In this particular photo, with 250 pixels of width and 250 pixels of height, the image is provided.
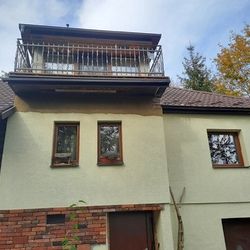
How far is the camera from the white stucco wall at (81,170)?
17.3ft

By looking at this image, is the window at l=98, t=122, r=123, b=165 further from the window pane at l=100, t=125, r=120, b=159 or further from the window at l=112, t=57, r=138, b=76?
the window at l=112, t=57, r=138, b=76

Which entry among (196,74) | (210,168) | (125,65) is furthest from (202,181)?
(196,74)

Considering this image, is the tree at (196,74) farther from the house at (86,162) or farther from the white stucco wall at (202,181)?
the house at (86,162)

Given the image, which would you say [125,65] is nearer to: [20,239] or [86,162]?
[86,162]

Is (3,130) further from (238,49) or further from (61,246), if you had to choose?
(238,49)

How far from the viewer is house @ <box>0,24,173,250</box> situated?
5141mm

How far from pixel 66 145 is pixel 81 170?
0.84 m

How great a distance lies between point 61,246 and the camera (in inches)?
195

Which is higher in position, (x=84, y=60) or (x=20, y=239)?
(x=84, y=60)

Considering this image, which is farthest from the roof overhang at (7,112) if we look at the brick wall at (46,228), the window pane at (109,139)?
the window pane at (109,139)

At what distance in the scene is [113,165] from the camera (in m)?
5.71

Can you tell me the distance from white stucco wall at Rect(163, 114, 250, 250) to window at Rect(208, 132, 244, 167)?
0.66ft

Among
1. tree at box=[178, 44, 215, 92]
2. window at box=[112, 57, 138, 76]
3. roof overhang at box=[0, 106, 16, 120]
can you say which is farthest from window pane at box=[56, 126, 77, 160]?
tree at box=[178, 44, 215, 92]

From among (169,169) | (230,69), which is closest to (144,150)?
(169,169)
